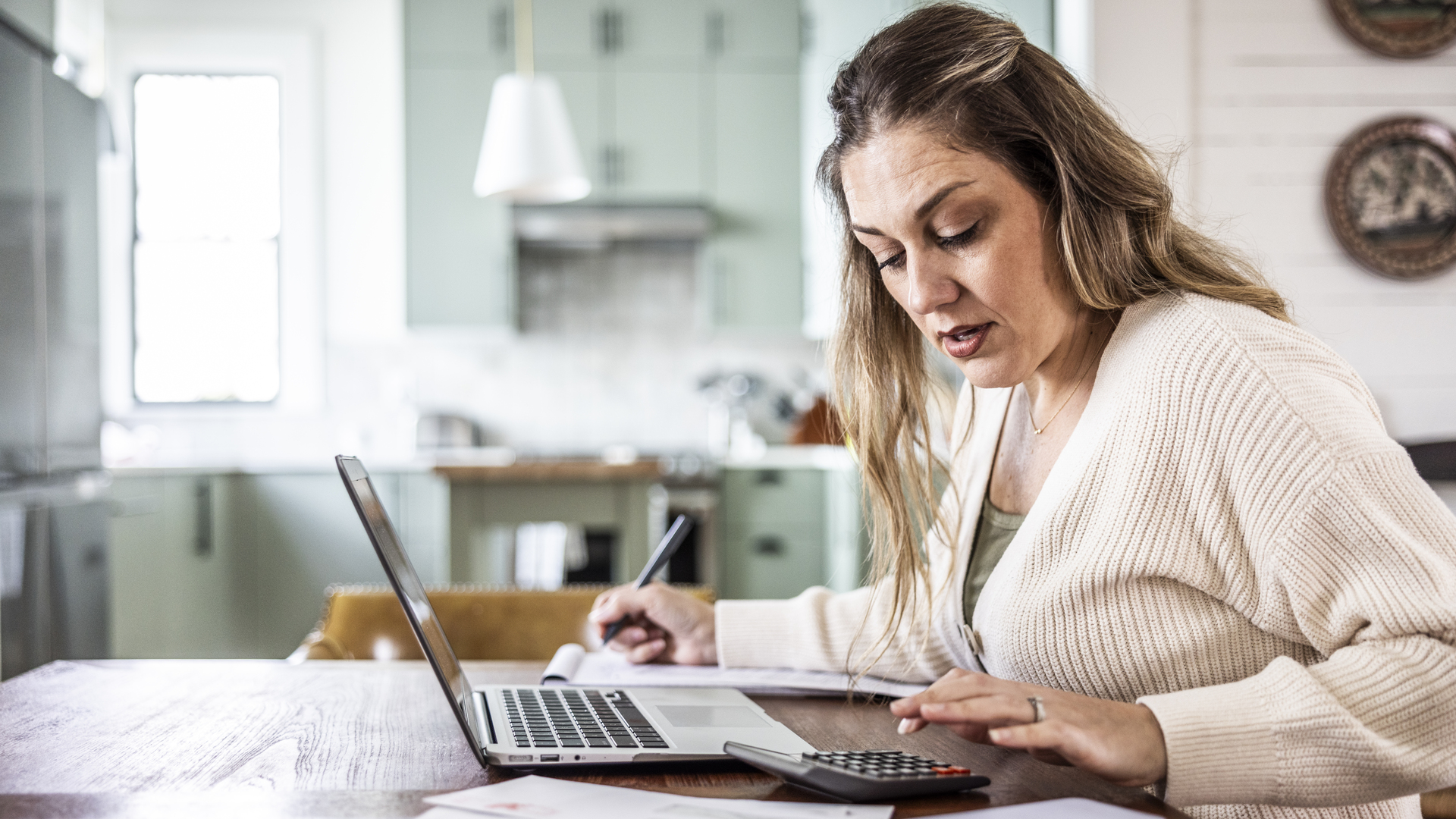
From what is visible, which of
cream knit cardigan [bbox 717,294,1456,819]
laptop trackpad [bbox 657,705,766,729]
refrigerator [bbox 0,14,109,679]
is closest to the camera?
cream knit cardigan [bbox 717,294,1456,819]

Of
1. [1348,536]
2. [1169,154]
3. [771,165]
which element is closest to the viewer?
[1348,536]

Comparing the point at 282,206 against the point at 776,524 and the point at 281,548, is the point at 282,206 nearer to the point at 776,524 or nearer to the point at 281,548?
the point at 281,548

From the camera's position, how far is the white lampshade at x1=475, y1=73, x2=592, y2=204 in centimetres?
346

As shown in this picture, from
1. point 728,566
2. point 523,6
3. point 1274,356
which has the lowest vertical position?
point 728,566

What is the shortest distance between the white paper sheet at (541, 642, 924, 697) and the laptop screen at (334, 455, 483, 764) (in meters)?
0.16

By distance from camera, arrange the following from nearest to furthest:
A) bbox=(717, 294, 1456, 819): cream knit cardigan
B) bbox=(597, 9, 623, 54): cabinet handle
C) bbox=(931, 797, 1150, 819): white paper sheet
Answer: bbox=(931, 797, 1150, 819): white paper sheet
bbox=(717, 294, 1456, 819): cream knit cardigan
bbox=(597, 9, 623, 54): cabinet handle

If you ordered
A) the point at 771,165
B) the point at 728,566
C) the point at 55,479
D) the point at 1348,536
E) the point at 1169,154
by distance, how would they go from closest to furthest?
the point at 1348,536, the point at 1169,154, the point at 55,479, the point at 728,566, the point at 771,165

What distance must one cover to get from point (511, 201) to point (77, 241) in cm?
184

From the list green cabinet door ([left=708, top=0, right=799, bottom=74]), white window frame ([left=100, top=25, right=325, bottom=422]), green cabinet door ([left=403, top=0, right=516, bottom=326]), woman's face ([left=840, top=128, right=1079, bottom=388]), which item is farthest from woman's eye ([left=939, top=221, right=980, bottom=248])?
white window frame ([left=100, top=25, right=325, bottom=422])

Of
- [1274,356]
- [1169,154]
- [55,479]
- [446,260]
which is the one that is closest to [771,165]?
[446,260]

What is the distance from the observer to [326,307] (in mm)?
4996

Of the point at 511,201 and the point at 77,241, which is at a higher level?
the point at 511,201

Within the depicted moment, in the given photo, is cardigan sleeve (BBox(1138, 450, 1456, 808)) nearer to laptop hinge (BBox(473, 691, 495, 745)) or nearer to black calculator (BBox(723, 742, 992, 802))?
black calculator (BBox(723, 742, 992, 802))

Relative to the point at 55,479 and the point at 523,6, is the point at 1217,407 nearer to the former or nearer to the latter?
the point at 55,479
